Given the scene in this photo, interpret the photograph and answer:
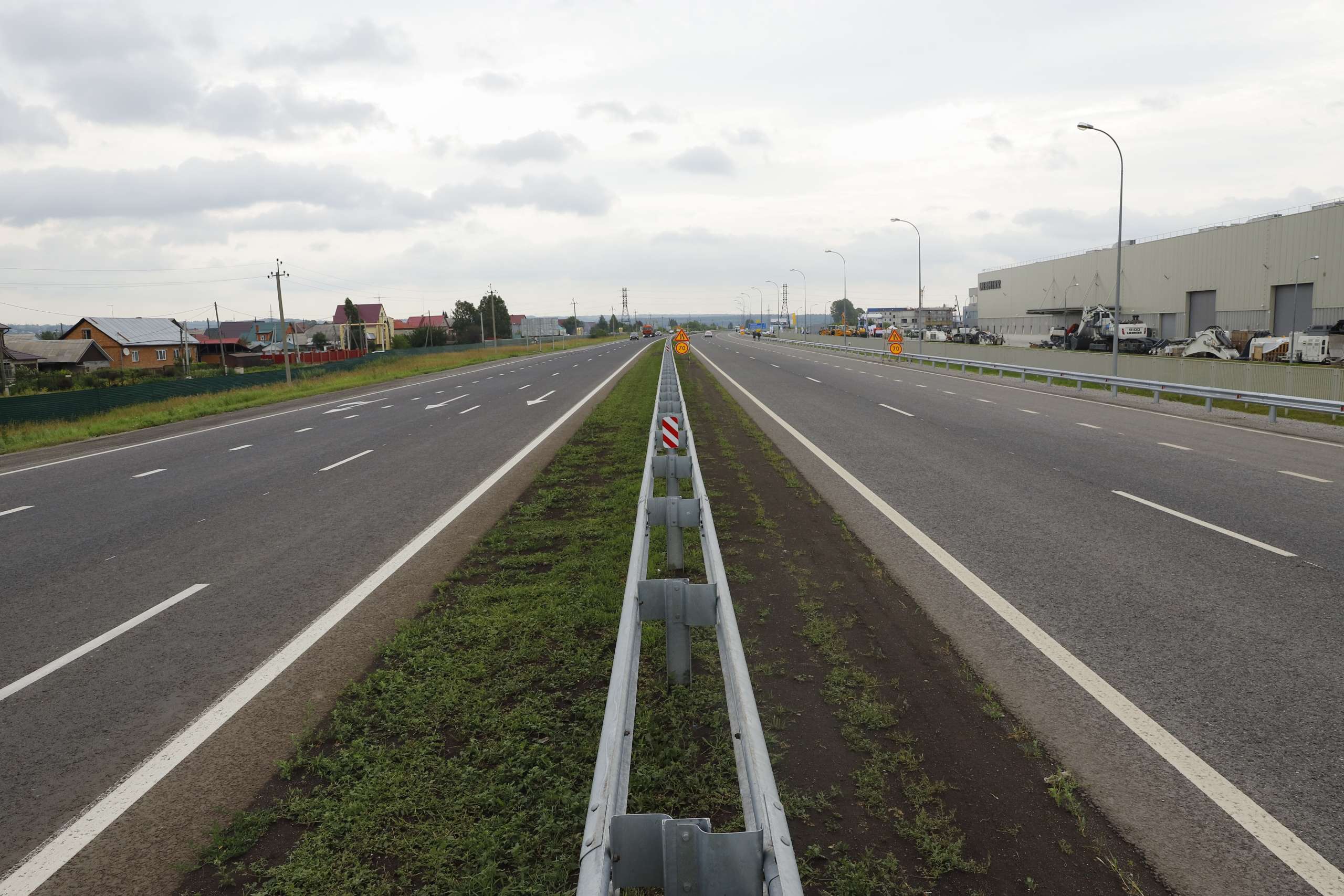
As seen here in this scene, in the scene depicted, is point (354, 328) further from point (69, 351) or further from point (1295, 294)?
point (1295, 294)

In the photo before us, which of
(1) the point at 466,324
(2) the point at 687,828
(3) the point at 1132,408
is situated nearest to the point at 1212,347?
(3) the point at 1132,408

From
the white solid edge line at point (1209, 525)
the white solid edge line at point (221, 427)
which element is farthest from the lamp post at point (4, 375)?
the white solid edge line at point (1209, 525)

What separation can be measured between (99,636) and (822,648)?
5521 millimetres

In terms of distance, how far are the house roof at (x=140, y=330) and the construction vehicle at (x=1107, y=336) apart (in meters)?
84.8

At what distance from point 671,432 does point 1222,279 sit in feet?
228

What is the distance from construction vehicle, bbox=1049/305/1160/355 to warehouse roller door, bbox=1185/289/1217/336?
25.3ft

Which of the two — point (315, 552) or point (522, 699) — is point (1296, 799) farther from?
point (315, 552)

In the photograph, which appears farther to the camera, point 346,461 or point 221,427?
point 221,427

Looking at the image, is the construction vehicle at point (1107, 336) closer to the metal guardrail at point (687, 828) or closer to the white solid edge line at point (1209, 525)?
the white solid edge line at point (1209, 525)

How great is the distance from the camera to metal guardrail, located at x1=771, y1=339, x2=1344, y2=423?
18656 mm

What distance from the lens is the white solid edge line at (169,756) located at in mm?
3703

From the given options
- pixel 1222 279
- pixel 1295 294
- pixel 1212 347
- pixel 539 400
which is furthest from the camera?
pixel 1222 279

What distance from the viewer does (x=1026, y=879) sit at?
3.49m

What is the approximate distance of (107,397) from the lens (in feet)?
92.0
